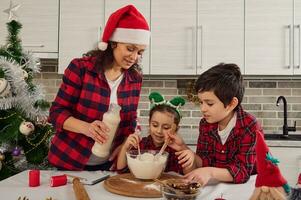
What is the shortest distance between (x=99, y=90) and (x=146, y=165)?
1.71 feet

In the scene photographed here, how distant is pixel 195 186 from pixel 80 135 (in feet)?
2.67

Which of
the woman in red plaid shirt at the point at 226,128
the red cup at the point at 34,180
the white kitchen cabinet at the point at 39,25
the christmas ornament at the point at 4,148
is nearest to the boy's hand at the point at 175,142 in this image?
the woman in red plaid shirt at the point at 226,128

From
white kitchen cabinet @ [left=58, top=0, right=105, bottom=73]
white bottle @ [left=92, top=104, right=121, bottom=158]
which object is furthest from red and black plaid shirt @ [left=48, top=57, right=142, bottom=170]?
white kitchen cabinet @ [left=58, top=0, right=105, bottom=73]

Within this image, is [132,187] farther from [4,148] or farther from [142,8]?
[142,8]

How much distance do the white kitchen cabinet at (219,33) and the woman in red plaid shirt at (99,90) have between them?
147 centimetres

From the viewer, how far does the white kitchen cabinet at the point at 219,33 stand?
10.7 feet

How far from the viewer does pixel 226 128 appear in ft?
5.46

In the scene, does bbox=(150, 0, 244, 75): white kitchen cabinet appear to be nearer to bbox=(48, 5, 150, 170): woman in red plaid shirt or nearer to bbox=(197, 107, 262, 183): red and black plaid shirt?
bbox=(48, 5, 150, 170): woman in red plaid shirt

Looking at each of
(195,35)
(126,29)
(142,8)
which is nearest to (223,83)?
(126,29)

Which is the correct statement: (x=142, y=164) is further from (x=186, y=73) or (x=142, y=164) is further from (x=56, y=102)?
(x=186, y=73)

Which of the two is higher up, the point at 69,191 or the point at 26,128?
the point at 26,128

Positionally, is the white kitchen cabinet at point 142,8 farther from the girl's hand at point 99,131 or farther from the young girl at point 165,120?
the girl's hand at point 99,131

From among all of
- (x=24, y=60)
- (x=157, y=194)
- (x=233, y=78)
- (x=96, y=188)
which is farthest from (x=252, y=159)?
(x=24, y=60)

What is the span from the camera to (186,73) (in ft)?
10.8
